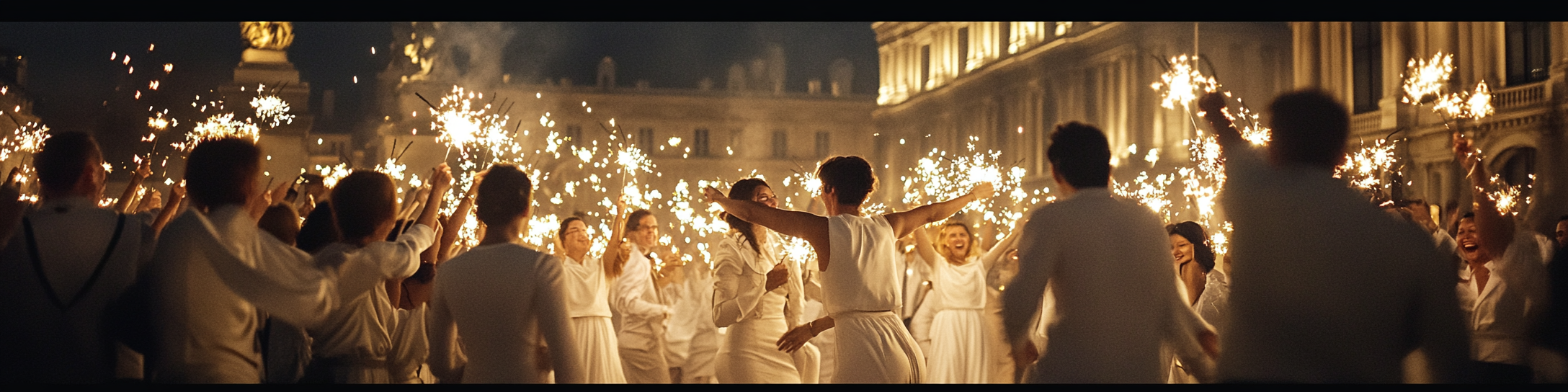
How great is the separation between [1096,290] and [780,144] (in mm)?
66288

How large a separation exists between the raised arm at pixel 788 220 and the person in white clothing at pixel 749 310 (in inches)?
55.9

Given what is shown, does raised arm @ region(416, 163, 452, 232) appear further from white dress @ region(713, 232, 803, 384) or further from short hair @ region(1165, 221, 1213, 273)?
short hair @ region(1165, 221, 1213, 273)

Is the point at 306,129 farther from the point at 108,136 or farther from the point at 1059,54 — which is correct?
the point at 1059,54

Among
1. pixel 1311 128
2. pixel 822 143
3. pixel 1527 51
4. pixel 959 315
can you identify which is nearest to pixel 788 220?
pixel 1311 128

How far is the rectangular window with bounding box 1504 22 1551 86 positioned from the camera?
2298 cm

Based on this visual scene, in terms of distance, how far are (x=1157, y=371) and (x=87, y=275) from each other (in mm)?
3461

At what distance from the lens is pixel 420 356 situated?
505 centimetres

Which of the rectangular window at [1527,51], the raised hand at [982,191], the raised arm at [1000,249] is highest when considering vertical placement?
the rectangular window at [1527,51]

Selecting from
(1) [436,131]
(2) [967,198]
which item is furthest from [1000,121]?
(2) [967,198]

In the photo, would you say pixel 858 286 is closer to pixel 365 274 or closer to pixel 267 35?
pixel 365 274

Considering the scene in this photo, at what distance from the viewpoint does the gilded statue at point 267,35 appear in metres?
19.8

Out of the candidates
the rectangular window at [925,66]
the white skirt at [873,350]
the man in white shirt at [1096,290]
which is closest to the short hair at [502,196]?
the white skirt at [873,350]

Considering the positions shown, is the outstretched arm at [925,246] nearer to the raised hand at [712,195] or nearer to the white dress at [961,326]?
the white dress at [961,326]

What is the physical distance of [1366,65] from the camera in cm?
2942
